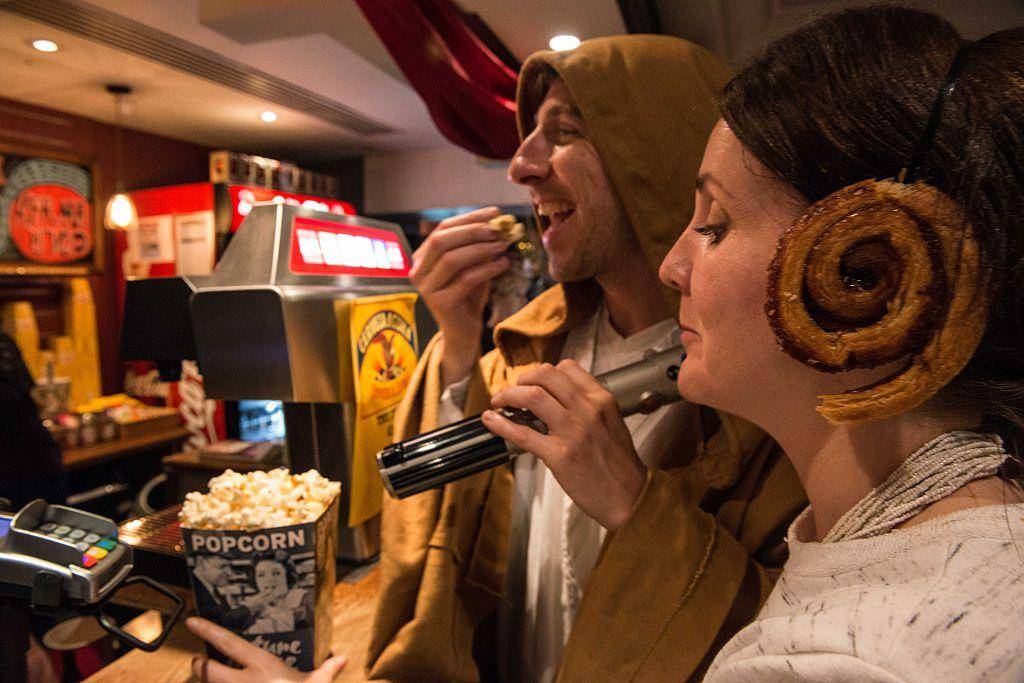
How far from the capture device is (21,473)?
0.78 meters

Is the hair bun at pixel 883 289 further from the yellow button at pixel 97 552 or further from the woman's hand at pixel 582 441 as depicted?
the yellow button at pixel 97 552

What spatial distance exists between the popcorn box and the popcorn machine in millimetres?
260

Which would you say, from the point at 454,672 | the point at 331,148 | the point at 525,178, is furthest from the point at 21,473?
the point at 331,148

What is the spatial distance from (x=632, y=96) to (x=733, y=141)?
0.45 meters

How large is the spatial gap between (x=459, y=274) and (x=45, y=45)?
3.43 m

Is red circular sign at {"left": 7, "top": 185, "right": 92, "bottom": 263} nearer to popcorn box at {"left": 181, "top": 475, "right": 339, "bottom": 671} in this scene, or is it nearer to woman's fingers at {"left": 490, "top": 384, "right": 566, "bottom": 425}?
popcorn box at {"left": 181, "top": 475, "right": 339, "bottom": 671}

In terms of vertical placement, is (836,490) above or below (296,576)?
above

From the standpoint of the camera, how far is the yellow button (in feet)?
2.16

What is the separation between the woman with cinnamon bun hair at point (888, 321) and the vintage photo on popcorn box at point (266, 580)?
0.50 meters

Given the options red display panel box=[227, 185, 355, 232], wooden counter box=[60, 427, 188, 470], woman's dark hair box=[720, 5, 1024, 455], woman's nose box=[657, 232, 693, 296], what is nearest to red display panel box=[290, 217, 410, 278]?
woman's nose box=[657, 232, 693, 296]

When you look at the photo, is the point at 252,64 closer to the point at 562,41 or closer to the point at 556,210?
the point at 562,41

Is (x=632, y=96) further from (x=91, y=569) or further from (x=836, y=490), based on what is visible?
(x=91, y=569)

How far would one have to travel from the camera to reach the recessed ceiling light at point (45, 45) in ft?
10.3

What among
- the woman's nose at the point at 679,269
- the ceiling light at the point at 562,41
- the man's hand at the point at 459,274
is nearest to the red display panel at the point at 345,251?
the man's hand at the point at 459,274
